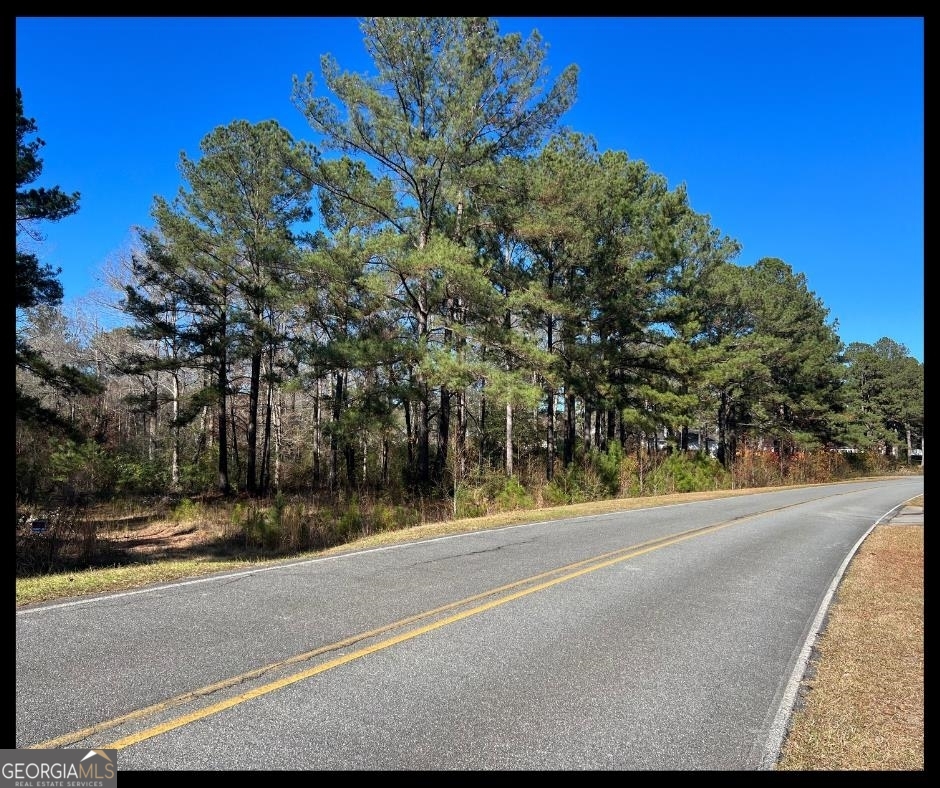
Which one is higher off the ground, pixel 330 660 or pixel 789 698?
pixel 330 660

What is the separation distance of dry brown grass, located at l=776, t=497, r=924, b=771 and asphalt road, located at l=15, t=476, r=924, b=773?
0.16 meters

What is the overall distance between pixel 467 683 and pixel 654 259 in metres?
21.1

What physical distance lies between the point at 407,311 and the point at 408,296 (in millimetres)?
798

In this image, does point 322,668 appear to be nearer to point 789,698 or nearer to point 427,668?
point 427,668

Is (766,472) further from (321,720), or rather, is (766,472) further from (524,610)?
(321,720)

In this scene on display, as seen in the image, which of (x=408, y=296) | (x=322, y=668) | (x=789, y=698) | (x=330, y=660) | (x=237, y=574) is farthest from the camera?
(x=408, y=296)

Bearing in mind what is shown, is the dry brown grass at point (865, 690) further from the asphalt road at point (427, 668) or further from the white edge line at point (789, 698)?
the asphalt road at point (427, 668)

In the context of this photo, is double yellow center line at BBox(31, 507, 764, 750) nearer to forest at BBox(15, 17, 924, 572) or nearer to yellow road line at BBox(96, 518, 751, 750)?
yellow road line at BBox(96, 518, 751, 750)

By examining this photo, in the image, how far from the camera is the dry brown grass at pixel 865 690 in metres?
3.06

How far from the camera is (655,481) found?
23656mm

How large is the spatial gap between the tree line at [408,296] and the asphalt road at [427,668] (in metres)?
9.20

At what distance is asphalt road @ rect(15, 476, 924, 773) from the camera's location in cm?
295

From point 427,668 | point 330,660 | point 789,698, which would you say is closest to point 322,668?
point 330,660

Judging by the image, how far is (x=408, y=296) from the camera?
18672 mm
